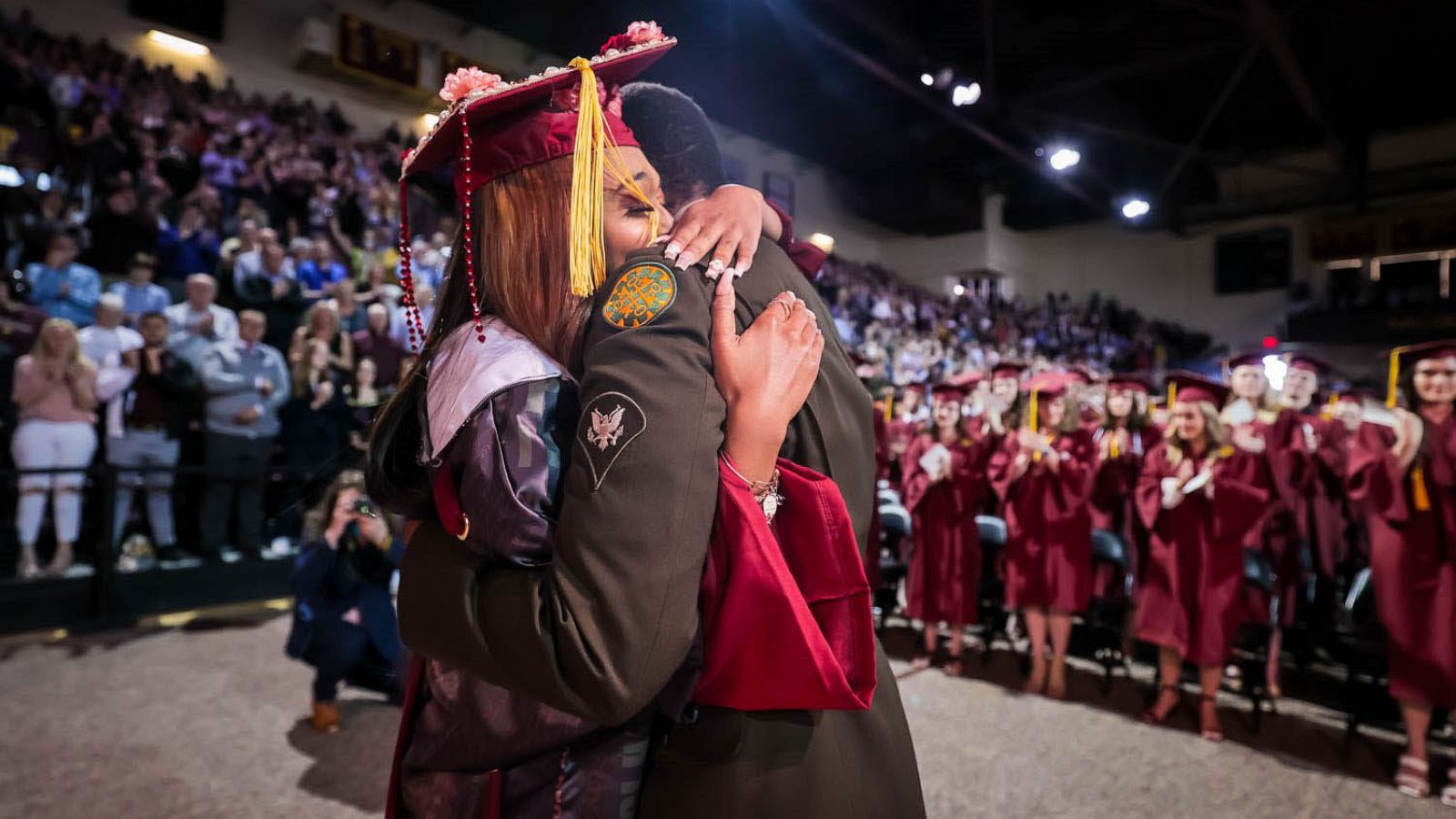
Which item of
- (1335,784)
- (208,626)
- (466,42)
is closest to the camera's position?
(1335,784)

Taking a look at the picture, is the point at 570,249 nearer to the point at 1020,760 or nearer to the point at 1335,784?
the point at 1020,760

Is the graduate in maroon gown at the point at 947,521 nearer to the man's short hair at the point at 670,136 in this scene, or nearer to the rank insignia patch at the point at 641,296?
the man's short hair at the point at 670,136

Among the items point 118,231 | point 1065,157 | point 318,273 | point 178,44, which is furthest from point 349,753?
point 178,44

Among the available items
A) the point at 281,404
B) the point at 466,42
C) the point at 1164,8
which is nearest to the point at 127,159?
the point at 281,404

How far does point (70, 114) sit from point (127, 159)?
114cm

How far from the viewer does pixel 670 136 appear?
1.21 m

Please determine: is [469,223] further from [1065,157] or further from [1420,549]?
[1065,157]

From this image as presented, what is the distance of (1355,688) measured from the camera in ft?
13.8

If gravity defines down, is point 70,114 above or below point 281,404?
above

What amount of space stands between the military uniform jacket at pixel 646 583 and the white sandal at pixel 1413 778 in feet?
13.4

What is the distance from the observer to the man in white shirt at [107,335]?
5789 millimetres

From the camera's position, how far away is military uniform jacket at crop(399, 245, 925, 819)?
0.75 m

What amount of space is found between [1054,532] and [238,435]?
625 cm

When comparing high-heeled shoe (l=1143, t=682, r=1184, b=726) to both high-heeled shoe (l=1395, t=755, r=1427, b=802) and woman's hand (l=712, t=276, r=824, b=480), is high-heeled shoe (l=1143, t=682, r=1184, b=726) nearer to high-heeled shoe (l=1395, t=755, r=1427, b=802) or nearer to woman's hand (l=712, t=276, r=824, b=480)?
high-heeled shoe (l=1395, t=755, r=1427, b=802)
